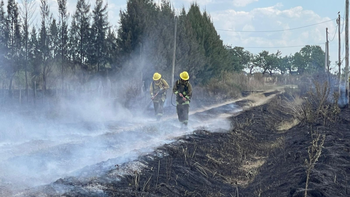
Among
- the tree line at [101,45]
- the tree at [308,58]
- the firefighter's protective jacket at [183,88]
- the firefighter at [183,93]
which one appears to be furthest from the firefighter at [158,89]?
the tree at [308,58]

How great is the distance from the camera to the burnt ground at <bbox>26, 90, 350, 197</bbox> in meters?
6.59

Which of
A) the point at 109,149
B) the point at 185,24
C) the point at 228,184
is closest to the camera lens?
the point at 228,184

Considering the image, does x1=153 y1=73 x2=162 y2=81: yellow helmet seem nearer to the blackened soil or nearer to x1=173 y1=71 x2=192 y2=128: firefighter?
x1=173 y1=71 x2=192 y2=128: firefighter

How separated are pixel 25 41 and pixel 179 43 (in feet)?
36.9

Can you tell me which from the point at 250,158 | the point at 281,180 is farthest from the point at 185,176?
the point at 250,158

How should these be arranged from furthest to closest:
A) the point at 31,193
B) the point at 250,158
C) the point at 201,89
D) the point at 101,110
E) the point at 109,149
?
the point at 201,89, the point at 101,110, the point at 250,158, the point at 109,149, the point at 31,193

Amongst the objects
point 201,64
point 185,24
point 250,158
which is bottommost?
point 250,158

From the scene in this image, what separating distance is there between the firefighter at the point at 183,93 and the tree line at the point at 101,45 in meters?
10.1

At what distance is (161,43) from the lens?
1039 inches

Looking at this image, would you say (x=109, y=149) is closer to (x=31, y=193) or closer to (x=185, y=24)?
(x=31, y=193)

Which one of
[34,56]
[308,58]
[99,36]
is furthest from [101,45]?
[308,58]

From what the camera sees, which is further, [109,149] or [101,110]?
[101,110]

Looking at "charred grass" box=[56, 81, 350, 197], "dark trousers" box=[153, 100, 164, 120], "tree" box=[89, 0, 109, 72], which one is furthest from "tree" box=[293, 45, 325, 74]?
"charred grass" box=[56, 81, 350, 197]

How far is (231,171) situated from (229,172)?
13 cm
